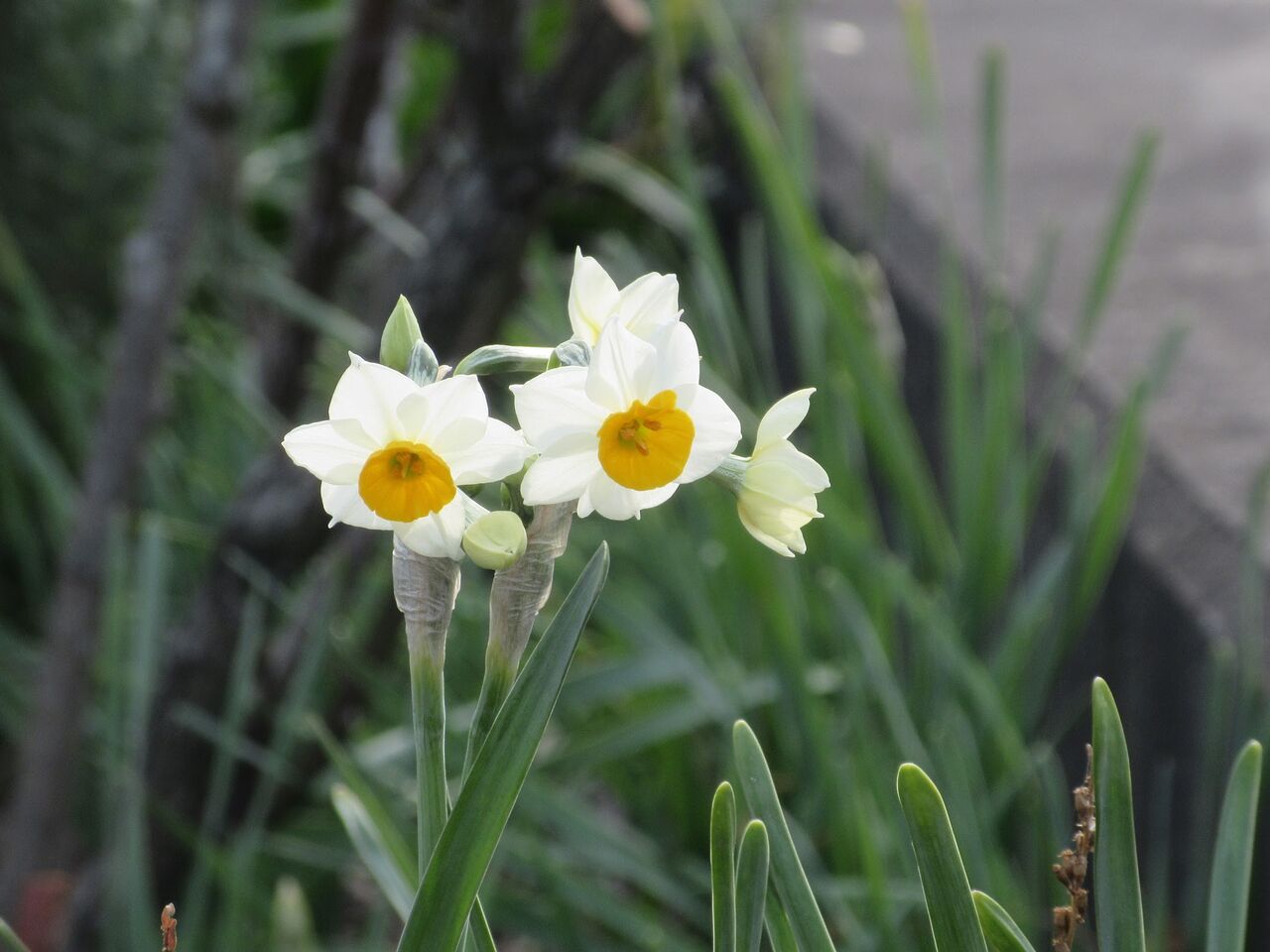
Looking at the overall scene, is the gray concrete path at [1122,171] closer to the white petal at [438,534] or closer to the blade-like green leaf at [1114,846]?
the blade-like green leaf at [1114,846]

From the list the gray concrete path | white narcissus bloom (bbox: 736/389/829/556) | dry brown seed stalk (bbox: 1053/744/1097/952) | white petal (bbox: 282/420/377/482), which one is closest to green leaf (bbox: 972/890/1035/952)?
dry brown seed stalk (bbox: 1053/744/1097/952)

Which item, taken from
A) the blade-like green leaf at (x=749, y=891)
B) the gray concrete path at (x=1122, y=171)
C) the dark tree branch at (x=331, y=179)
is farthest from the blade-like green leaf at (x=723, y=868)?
the dark tree branch at (x=331, y=179)

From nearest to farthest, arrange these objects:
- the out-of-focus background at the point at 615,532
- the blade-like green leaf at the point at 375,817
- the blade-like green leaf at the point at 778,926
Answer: the blade-like green leaf at the point at 778,926
the blade-like green leaf at the point at 375,817
the out-of-focus background at the point at 615,532

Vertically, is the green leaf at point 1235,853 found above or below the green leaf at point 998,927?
above

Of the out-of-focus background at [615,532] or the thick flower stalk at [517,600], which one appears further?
the out-of-focus background at [615,532]

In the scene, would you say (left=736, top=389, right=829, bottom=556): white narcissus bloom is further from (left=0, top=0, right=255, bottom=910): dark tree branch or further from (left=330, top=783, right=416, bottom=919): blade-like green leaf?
(left=0, top=0, right=255, bottom=910): dark tree branch

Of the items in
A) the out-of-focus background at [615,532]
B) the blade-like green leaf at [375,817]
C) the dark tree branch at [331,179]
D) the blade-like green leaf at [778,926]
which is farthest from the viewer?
the dark tree branch at [331,179]

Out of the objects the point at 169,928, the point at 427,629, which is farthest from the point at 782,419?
the point at 169,928

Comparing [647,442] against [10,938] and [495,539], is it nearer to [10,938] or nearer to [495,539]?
[495,539]
